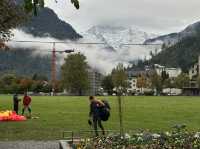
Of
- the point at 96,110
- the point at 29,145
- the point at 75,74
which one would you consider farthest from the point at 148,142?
the point at 75,74

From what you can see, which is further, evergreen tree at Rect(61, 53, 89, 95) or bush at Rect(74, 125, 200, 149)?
evergreen tree at Rect(61, 53, 89, 95)

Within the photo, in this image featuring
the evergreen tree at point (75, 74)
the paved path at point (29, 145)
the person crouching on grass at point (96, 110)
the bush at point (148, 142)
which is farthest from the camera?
the evergreen tree at point (75, 74)

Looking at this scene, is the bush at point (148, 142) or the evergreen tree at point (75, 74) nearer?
the bush at point (148, 142)

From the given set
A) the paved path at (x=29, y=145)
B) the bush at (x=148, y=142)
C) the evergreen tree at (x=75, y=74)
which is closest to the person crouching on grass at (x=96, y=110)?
the paved path at (x=29, y=145)

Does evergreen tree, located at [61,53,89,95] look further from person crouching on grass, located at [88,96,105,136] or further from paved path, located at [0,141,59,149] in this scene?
paved path, located at [0,141,59,149]

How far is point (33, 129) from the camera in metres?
29.0

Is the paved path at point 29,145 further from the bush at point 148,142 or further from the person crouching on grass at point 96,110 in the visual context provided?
the bush at point 148,142

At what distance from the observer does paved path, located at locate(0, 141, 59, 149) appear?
2090 centimetres

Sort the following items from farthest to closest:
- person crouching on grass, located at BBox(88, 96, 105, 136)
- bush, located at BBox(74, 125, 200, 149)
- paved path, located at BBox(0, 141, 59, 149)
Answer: person crouching on grass, located at BBox(88, 96, 105, 136), paved path, located at BBox(0, 141, 59, 149), bush, located at BBox(74, 125, 200, 149)

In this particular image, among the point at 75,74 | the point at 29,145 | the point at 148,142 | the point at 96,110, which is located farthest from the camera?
the point at 75,74

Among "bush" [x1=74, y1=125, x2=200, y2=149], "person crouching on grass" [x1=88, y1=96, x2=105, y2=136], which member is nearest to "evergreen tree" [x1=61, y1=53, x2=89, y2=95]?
"person crouching on grass" [x1=88, y1=96, x2=105, y2=136]

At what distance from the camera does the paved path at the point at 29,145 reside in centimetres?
2090

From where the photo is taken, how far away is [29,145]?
21625 mm

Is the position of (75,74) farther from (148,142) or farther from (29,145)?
(148,142)
